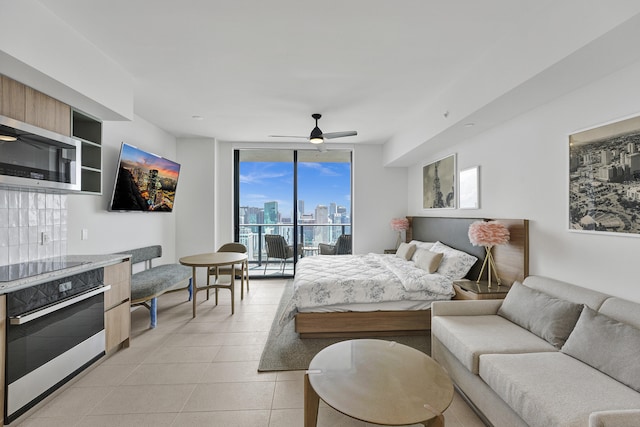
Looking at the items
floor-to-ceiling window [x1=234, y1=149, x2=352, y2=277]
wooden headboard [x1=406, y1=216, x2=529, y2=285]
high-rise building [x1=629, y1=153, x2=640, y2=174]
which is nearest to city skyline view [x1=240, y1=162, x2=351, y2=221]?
floor-to-ceiling window [x1=234, y1=149, x2=352, y2=277]

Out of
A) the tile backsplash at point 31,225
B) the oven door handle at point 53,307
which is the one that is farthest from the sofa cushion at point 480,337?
the tile backsplash at point 31,225

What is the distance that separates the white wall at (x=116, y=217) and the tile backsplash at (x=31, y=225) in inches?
4.8

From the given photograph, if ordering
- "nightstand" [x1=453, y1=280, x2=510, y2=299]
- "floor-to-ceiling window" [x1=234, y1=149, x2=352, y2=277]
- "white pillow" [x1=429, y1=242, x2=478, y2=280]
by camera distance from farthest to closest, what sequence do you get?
"floor-to-ceiling window" [x1=234, y1=149, x2=352, y2=277]
"white pillow" [x1=429, y1=242, x2=478, y2=280]
"nightstand" [x1=453, y1=280, x2=510, y2=299]

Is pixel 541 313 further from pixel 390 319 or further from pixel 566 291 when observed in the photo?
pixel 390 319

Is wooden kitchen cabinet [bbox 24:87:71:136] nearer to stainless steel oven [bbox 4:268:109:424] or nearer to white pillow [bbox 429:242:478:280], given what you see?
stainless steel oven [bbox 4:268:109:424]

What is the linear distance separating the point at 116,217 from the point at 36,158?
5.24 ft

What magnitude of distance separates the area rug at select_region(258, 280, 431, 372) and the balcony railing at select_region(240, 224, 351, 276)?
2903 mm

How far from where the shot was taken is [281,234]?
6.14m

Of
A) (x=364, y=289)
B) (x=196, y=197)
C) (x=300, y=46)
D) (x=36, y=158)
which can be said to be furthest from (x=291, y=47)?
(x=196, y=197)

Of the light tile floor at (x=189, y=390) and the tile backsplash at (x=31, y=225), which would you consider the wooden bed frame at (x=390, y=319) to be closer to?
the light tile floor at (x=189, y=390)

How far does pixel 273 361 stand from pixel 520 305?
2.18m

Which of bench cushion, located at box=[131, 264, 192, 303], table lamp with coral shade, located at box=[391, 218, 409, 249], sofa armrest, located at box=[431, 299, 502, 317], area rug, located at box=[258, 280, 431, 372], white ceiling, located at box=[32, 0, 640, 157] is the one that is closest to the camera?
white ceiling, located at box=[32, 0, 640, 157]

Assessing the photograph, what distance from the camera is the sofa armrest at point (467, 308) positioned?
2.40 m

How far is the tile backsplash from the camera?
2.17 meters
